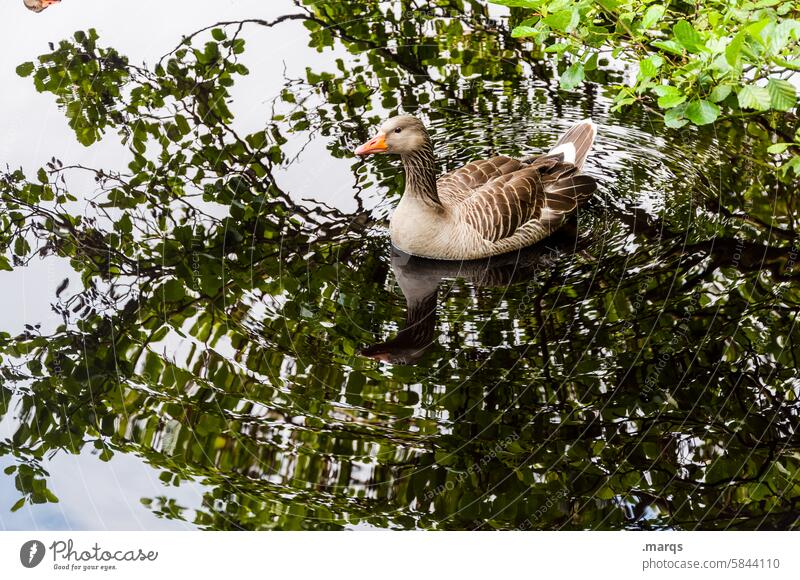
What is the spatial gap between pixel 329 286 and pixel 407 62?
67.1 inches

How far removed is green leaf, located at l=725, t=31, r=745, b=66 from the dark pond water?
40.5 inches

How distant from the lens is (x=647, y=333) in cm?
335

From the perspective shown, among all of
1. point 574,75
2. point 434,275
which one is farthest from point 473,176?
point 574,75

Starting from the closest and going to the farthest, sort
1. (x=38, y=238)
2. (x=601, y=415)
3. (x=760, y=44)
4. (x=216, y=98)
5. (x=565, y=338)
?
(x=760, y=44)
(x=601, y=415)
(x=565, y=338)
(x=38, y=238)
(x=216, y=98)

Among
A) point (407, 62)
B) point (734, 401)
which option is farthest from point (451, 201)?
point (734, 401)

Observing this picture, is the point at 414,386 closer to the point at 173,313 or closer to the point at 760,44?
the point at 173,313

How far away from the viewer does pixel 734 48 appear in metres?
2.64

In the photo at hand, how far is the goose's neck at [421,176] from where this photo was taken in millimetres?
3990

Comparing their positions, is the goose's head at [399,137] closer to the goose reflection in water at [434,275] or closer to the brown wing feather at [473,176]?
the brown wing feather at [473,176]

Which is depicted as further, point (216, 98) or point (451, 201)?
point (216, 98)

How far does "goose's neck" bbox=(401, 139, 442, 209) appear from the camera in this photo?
3990mm

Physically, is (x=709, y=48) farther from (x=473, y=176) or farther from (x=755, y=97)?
(x=473, y=176)

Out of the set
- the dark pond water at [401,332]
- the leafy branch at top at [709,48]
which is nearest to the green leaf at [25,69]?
the dark pond water at [401,332]

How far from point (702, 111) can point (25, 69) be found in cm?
314
